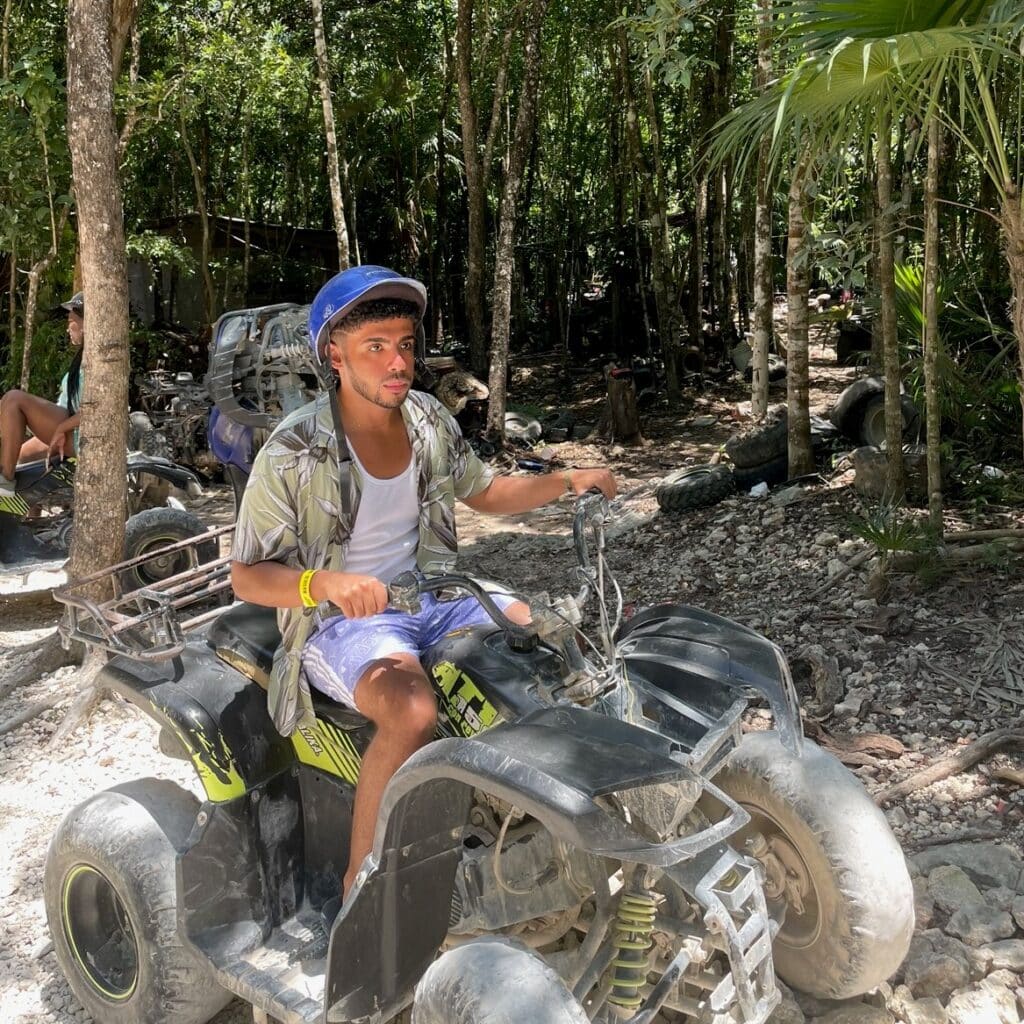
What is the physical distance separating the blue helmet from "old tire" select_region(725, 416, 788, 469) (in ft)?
20.8

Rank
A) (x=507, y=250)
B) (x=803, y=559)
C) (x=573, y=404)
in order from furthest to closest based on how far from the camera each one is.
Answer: (x=573, y=404)
(x=507, y=250)
(x=803, y=559)

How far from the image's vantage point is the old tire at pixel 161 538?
21.3ft

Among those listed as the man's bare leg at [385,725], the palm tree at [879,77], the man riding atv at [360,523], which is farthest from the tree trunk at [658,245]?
the man's bare leg at [385,725]

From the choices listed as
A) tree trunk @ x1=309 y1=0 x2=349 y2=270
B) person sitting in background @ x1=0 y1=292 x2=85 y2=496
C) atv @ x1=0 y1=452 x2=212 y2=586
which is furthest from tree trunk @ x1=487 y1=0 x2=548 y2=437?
person sitting in background @ x1=0 y1=292 x2=85 y2=496

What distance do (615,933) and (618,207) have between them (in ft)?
62.1

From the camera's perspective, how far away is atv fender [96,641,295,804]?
9.34ft

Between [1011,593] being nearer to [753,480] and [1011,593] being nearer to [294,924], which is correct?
[753,480]

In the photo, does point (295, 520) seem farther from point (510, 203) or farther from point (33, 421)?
point (510, 203)

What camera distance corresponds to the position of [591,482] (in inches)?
112

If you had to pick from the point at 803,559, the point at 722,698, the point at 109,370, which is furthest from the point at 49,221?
the point at 722,698

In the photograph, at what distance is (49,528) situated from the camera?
718 centimetres

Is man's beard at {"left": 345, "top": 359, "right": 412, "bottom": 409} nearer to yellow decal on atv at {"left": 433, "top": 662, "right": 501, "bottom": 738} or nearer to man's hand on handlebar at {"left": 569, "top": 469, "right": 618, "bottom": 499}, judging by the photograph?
man's hand on handlebar at {"left": 569, "top": 469, "right": 618, "bottom": 499}

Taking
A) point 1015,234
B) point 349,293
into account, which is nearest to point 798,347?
point 1015,234

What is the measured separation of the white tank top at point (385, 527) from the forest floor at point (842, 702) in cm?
62
